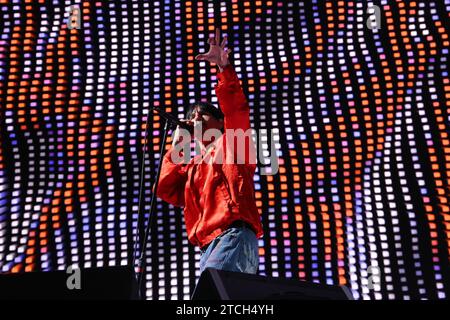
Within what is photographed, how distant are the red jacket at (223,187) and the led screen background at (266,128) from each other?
1.11 meters

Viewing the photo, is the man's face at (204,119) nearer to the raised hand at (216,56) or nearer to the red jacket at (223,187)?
the red jacket at (223,187)

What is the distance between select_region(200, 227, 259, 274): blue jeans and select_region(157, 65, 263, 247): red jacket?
42mm

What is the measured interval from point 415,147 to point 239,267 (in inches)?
78.1

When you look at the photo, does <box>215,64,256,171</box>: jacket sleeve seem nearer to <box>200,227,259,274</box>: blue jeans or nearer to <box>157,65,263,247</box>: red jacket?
<box>157,65,263,247</box>: red jacket

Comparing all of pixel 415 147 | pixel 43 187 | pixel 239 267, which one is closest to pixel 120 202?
pixel 43 187

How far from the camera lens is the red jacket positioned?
2166 millimetres

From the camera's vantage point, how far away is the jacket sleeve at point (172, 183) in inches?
98.0

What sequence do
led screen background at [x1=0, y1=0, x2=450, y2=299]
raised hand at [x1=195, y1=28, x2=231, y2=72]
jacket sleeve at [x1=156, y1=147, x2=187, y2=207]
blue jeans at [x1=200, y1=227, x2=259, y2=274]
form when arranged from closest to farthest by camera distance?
blue jeans at [x1=200, y1=227, x2=259, y2=274] < raised hand at [x1=195, y1=28, x2=231, y2=72] < jacket sleeve at [x1=156, y1=147, x2=187, y2=207] < led screen background at [x1=0, y1=0, x2=450, y2=299]

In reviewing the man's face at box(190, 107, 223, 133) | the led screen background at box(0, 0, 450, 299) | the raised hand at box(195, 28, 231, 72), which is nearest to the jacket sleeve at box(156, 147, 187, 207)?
the man's face at box(190, 107, 223, 133)

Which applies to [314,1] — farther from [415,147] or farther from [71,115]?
[71,115]

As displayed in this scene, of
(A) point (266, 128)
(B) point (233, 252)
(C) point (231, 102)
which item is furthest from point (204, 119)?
(A) point (266, 128)

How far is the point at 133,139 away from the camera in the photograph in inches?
144
